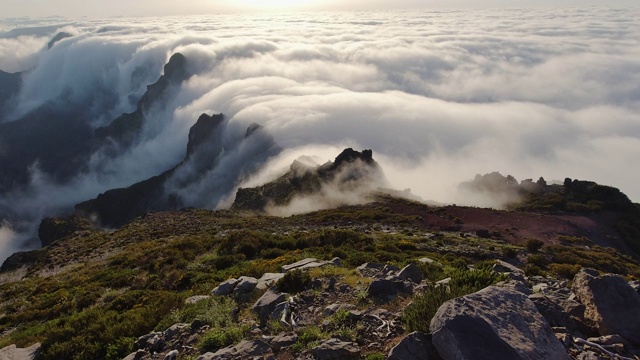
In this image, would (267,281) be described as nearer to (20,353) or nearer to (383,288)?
(383,288)

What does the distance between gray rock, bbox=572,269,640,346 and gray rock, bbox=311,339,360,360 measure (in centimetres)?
500

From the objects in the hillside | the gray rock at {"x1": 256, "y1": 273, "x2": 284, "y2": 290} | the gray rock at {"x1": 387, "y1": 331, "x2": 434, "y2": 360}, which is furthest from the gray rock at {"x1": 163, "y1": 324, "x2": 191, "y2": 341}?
the gray rock at {"x1": 387, "y1": 331, "x2": 434, "y2": 360}

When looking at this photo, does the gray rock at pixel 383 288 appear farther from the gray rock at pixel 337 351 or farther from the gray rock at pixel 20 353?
the gray rock at pixel 20 353

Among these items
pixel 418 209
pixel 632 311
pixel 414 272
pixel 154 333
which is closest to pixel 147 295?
pixel 154 333

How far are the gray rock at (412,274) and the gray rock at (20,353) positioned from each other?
12.4m

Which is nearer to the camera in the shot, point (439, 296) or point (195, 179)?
point (439, 296)

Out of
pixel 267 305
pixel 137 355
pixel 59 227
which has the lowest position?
pixel 59 227

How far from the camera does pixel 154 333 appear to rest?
11188 mm

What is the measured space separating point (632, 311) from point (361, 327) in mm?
5534

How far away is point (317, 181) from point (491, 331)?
74957 millimetres

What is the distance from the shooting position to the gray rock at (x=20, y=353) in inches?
507

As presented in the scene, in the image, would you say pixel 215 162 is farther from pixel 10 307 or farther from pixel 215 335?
pixel 215 335

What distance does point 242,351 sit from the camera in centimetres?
862

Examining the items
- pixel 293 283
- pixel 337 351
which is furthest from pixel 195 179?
pixel 337 351
